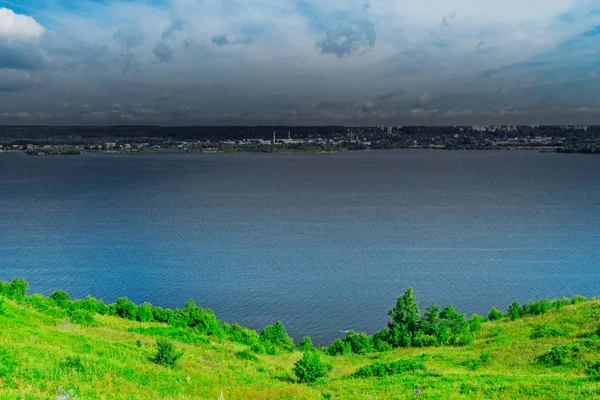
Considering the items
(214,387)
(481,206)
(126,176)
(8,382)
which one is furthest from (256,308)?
(126,176)

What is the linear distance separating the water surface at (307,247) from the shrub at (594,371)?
21.9 meters

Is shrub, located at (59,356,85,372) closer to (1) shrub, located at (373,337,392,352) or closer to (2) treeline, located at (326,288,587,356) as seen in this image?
(2) treeline, located at (326,288,587,356)

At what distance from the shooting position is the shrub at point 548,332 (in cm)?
2602

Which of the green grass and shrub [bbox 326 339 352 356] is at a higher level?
the green grass

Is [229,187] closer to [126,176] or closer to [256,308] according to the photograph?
[126,176]

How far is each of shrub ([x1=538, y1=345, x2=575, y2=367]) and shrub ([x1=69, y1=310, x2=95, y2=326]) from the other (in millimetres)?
20284

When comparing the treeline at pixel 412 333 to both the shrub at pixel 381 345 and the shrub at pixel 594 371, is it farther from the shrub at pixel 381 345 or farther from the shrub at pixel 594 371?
the shrub at pixel 594 371

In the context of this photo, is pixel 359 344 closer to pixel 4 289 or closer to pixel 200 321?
pixel 200 321

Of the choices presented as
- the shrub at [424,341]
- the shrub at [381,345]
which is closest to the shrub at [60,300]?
the shrub at [381,345]

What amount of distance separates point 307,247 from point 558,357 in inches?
1821

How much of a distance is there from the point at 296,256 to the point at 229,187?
71.9m

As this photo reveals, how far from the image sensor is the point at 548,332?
26.5m

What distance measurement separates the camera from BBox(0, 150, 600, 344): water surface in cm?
4784

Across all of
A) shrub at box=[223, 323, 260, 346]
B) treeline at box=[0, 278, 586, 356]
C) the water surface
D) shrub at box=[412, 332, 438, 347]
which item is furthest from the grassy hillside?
the water surface
